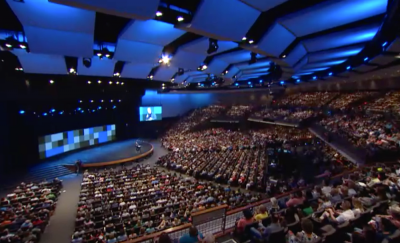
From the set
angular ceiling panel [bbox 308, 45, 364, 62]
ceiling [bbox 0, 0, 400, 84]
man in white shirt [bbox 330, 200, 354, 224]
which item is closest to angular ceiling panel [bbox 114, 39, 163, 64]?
ceiling [bbox 0, 0, 400, 84]

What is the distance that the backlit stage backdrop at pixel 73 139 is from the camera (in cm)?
1812

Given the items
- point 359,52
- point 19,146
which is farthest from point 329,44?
point 19,146

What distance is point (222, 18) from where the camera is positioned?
17.1 feet

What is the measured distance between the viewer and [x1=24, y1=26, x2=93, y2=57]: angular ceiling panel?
22.2ft

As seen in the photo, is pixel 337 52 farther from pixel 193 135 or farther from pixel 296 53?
pixel 193 135

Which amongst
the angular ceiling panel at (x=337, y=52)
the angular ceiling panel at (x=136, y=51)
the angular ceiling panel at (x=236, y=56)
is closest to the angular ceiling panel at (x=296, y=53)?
the angular ceiling panel at (x=337, y=52)

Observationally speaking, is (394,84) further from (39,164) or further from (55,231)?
(39,164)

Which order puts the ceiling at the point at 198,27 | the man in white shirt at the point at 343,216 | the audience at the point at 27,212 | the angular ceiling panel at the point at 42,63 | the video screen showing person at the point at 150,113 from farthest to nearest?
the video screen showing person at the point at 150,113
the angular ceiling panel at the point at 42,63
the audience at the point at 27,212
the ceiling at the point at 198,27
the man in white shirt at the point at 343,216

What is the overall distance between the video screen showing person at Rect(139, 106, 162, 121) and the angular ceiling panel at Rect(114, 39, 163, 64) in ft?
63.1

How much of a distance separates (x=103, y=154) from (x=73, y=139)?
3581 mm

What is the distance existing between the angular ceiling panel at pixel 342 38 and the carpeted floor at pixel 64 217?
1182cm

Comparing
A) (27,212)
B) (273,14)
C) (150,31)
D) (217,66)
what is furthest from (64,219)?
(273,14)

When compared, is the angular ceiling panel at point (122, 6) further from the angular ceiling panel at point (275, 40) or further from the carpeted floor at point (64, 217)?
the carpeted floor at point (64, 217)

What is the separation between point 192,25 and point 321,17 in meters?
3.34
